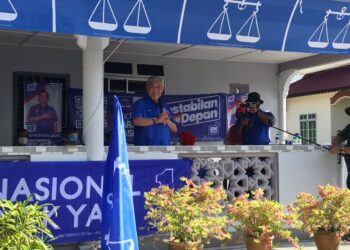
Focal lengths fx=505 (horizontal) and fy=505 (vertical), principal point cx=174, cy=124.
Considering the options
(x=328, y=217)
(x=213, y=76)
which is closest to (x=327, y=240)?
(x=328, y=217)

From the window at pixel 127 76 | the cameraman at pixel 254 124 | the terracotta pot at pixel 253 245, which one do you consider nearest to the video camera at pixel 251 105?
the cameraman at pixel 254 124

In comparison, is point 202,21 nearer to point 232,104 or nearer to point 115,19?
point 115,19

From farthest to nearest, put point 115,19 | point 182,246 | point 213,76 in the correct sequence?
point 213,76, point 115,19, point 182,246

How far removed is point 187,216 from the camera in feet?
14.6

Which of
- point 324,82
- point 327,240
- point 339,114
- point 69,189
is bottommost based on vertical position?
point 327,240

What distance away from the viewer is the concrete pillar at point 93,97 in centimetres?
571

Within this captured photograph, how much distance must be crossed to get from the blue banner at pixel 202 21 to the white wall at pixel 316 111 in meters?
16.5

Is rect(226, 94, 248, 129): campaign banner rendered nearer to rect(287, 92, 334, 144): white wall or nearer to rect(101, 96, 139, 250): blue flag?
rect(101, 96, 139, 250): blue flag

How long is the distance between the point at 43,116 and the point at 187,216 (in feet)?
17.2

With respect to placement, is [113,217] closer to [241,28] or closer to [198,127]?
[241,28]

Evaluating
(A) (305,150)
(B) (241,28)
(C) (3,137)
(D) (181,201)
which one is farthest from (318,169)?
(C) (3,137)

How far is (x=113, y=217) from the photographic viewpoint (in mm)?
3635

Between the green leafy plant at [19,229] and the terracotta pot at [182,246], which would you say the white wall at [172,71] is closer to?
the terracotta pot at [182,246]

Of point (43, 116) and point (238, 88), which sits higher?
point (238, 88)
